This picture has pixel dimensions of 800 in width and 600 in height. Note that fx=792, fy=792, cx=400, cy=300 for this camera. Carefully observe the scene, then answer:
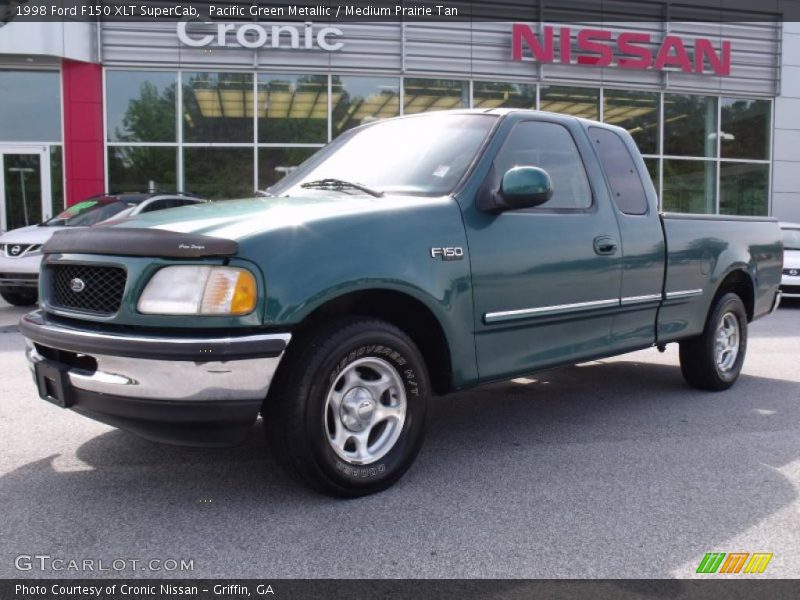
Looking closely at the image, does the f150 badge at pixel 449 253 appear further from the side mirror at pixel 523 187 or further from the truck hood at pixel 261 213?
the side mirror at pixel 523 187

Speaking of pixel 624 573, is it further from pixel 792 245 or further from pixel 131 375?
pixel 792 245

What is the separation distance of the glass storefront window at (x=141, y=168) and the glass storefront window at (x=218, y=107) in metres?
0.64

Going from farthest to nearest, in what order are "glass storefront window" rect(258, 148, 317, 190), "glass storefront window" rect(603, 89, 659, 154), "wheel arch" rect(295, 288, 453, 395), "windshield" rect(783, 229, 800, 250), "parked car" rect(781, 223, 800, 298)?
"glass storefront window" rect(603, 89, 659, 154) → "glass storefront window" rect(258, 148, 317, 190) → "windshield" rect(783, 229, 800, 250) → "parked car" rect(781, 223, 800, 298) → "wheel arch" rect(295, 288, 453, 395)

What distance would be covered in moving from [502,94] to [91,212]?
9981 millimetres

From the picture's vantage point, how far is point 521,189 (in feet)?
12.7

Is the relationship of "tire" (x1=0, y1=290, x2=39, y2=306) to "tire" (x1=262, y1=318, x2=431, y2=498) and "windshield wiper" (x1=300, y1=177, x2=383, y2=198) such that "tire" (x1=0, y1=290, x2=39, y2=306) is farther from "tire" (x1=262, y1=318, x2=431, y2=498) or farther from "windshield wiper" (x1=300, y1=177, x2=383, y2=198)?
"tire" (x1=262, y1=318, x2=431, y2=498)

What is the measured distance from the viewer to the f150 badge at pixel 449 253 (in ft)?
12.0

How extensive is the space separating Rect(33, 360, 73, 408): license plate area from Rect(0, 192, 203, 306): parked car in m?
7.22

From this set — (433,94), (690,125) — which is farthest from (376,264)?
(690,125)

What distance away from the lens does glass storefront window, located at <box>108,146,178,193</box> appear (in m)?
16.6

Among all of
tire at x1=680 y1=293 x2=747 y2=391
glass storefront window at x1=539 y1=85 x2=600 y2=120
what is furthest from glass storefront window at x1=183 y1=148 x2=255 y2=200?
tire at x1=680 y1=293 x2=747 y2=391

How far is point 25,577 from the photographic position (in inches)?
106

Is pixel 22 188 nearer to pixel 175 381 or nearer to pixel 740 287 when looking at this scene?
pixel 740 287

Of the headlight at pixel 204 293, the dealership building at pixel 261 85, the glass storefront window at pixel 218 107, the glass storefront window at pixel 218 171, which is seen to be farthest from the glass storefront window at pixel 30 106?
the headlight at pixel 204 293
